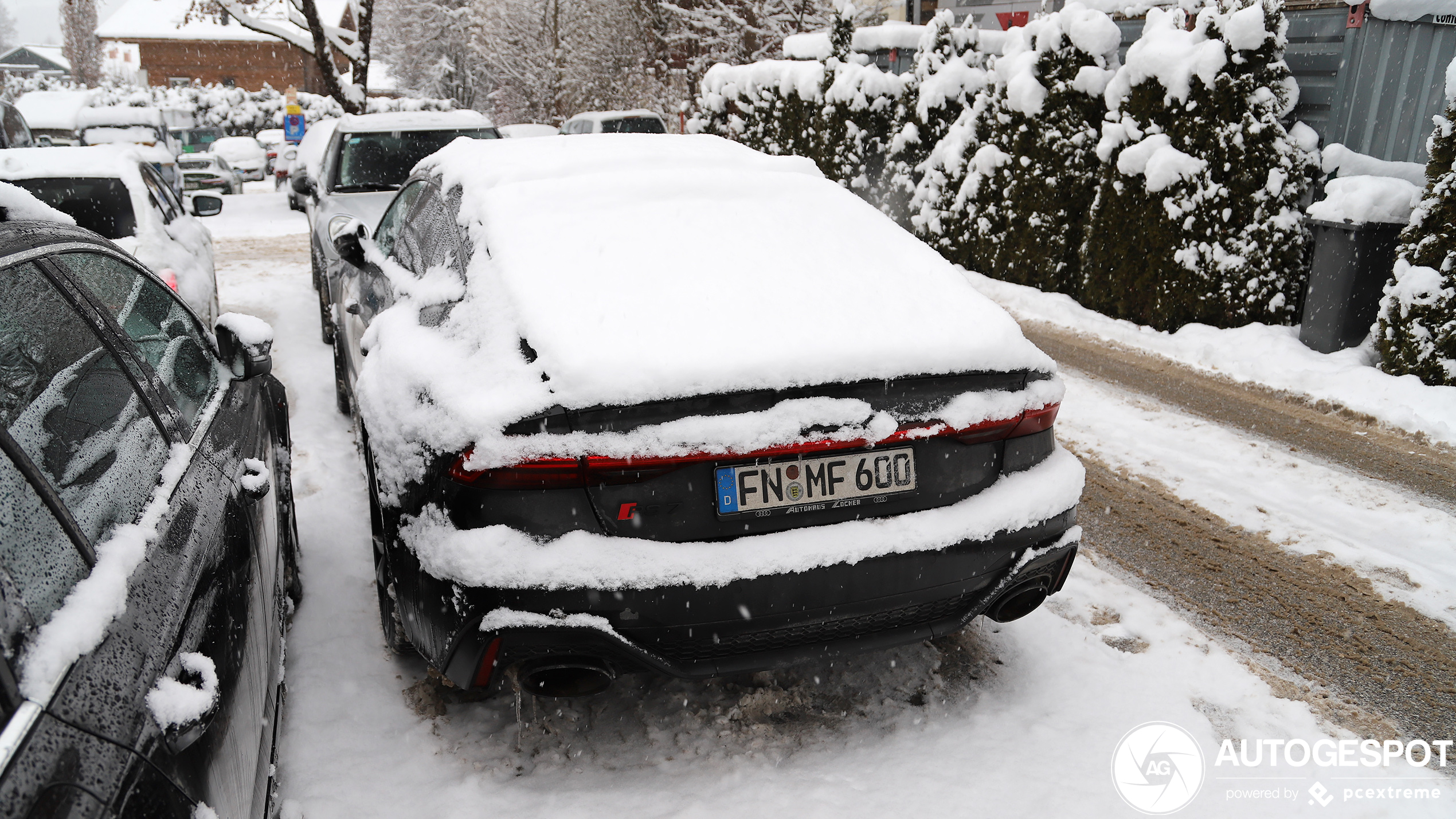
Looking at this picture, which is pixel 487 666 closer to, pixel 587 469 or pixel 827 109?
pixel 587 469

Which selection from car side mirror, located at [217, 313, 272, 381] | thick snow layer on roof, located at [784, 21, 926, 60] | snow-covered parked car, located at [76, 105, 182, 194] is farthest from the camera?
snow-covered parked car, located at [76, 105, 182, 194]

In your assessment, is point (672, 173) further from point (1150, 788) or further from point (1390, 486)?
point (1390, 486)

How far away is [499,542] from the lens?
2154 millimetres

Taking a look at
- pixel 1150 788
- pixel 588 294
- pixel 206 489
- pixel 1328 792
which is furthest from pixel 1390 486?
pixel 206 489

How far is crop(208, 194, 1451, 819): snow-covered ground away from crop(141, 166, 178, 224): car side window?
14.7ft

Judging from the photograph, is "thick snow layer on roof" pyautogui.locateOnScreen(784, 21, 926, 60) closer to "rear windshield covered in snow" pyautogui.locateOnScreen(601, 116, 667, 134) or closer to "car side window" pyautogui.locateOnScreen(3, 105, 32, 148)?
"rear windshield covered in snow" pyautogui.locateOnScreen(601, 116, 667, 134)

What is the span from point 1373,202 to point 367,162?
7.88 metres

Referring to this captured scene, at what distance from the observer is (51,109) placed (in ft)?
102

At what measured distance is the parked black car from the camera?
4.02 feet

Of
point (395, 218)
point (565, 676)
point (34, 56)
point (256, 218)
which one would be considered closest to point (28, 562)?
point (565, 676)

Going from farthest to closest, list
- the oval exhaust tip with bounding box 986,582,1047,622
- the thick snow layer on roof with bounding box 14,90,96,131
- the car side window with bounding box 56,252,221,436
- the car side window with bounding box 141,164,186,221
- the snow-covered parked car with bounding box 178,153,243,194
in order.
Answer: the thick snow layer on roof with bounding box 14,90,96,131
the snow-covered parked car with bounding box 178,153,243,194
the car side window with bounding box 141,164,186,221
the oval exhaust tip with bounding box 986,582,1047,622
the car side window with bounding box 56,252,221,436

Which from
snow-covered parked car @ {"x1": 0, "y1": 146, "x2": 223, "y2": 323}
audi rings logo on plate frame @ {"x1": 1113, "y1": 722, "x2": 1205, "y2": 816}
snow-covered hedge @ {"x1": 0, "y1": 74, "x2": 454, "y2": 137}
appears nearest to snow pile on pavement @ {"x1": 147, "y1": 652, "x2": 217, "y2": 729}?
audi rings logo on plate frame @ {"x1": 1113, "y1": 722, "x2": 1205, "y2": 816}

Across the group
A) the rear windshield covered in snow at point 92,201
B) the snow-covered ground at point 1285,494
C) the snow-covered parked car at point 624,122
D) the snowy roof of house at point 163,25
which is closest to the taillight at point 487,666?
the snow-covered ground at point 1285,494

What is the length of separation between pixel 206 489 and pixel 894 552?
5.40 feet
